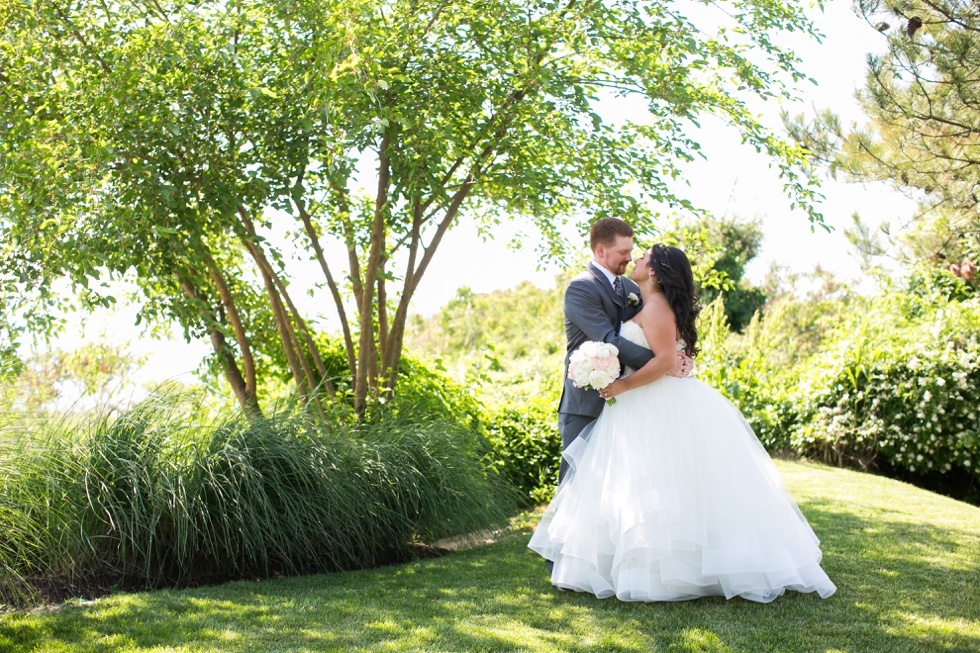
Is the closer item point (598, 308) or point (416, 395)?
point (598, 308)

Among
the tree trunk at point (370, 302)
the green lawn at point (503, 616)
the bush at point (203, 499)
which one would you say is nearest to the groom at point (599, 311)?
the green lawn at point (503, 616)

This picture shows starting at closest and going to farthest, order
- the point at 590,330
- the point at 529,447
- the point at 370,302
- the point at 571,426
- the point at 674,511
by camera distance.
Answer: the point at 674,511
the point at 590,330
the point at 571,426
the point at 370,302
the point at 529,447

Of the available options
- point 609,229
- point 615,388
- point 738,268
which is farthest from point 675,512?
point 738,268

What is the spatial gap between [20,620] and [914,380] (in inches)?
358

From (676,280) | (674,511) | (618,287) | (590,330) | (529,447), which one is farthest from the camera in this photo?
(529,447)

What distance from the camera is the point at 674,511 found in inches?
166

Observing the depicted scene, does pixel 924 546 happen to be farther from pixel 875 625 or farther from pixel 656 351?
pixel 656 351

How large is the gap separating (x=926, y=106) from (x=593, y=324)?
4485mm

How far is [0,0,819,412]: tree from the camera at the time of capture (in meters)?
5.81

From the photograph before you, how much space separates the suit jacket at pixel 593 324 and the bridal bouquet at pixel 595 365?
104 mm

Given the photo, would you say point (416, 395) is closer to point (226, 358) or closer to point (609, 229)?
point (226, 358)

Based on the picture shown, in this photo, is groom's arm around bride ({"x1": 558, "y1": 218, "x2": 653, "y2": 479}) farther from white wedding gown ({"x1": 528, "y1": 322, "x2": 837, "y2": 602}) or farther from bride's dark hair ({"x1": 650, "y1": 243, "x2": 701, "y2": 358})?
bride's dark hair ({"x1": 650, "y1": 243, "x2": 701, "y2": 358})

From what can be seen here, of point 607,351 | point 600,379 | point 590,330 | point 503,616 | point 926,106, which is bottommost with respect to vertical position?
point 503,616

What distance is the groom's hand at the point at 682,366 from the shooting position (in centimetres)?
468
